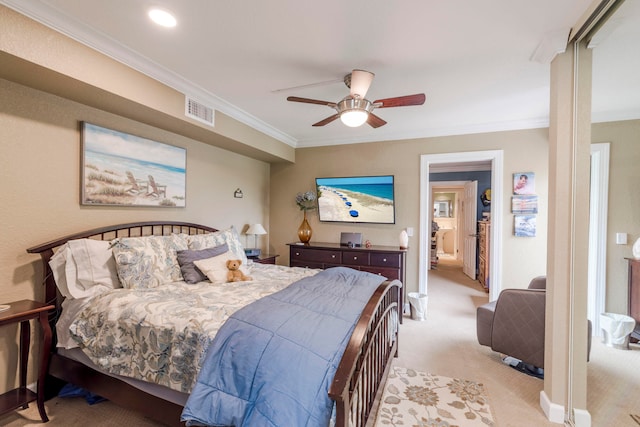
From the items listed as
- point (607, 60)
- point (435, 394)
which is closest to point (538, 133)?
point (607, 60)

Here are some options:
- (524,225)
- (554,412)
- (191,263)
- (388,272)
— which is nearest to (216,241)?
(191,263)

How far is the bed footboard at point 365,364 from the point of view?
119 cm

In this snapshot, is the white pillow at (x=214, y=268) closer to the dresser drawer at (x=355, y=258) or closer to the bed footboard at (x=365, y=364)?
the bed footboard at (x=365, y=364)

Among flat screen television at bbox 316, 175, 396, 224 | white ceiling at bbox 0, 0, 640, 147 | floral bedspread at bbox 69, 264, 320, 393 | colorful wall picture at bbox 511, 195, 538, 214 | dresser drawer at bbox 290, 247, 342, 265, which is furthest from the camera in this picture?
flat screen television at bbox 316, 175, 396, 224

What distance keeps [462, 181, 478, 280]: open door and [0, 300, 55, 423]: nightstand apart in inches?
269

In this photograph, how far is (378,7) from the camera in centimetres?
176

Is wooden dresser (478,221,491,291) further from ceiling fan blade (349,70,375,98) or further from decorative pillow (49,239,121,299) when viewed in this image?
decorative pillow (49,239,121,299)

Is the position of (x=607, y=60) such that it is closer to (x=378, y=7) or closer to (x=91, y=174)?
(x=378, y=7)

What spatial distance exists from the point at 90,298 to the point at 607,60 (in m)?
3.93

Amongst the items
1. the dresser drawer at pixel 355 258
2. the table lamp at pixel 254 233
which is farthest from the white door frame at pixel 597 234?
the table lamp at pixel 254 233

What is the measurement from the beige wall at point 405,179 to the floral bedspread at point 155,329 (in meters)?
2.75

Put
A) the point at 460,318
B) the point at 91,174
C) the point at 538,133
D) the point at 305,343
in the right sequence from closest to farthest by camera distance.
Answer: the point at 305,343
the point at 91,174
the point at 538,133
the point at 460,318

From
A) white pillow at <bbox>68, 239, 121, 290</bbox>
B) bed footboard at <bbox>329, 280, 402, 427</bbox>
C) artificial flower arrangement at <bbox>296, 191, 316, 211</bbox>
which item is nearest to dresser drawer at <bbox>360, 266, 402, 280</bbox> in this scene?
bed footboard at <bbox>329, 280, 402, 427</bbox>

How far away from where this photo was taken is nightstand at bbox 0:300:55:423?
6.20ft
